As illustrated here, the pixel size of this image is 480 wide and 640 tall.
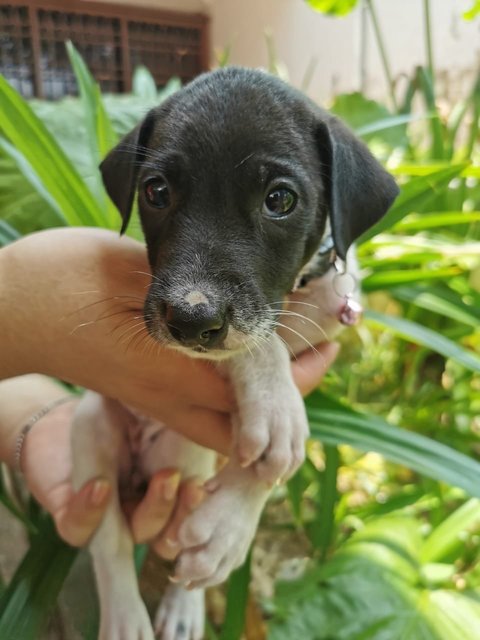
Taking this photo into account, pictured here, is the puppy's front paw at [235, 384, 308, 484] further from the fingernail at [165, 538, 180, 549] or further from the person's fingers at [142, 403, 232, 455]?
the fingernail at [165, 538, 180, 549]

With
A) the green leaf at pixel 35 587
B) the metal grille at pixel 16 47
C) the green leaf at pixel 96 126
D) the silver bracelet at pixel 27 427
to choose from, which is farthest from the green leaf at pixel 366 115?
the metal grille at pixel 16 47

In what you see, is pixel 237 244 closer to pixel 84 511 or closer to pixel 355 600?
pixel 84 511

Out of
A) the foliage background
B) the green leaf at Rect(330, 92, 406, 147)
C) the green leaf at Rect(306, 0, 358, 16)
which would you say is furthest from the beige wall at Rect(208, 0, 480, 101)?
the green leaf at Rect(330, 92, 406, 147)

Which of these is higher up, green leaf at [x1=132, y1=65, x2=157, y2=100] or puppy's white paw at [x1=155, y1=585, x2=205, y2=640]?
green leaf at [x1=132, y1=65, x2=157, y2=100]

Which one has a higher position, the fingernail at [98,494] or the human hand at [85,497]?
the fingernail at [98,494]

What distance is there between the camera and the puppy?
0.81m

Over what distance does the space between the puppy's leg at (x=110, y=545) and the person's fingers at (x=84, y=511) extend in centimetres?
3

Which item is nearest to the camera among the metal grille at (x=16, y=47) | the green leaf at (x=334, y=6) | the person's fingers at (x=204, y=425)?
the person's fingers at (x=204, y=425)

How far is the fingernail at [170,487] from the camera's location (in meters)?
1.06

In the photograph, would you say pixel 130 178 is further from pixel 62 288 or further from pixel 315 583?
pixel 315 583

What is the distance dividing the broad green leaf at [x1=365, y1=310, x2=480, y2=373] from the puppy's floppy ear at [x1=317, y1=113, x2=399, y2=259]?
0.52m

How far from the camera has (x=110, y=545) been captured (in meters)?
1.11

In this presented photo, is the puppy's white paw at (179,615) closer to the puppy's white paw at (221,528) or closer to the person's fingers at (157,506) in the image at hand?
the person's fingers at (157,506)

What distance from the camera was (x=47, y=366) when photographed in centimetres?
100
